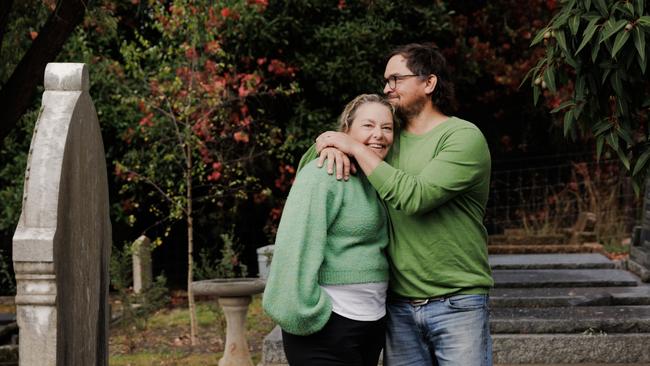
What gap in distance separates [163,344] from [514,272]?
3.75 meters

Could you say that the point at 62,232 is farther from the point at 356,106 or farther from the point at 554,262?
the point at 554,262

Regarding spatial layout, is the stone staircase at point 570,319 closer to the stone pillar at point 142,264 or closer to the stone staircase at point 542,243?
the stone staircase at point 542,243

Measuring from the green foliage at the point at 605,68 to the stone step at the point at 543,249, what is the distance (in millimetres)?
6997

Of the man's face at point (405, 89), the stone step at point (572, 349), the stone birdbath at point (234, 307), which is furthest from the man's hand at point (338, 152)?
the stone birdbath at point (234, 307)

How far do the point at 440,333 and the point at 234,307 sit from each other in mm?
4657

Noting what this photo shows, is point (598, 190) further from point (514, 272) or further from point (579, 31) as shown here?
point (579, 31)

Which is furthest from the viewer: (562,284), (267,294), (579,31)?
(562,284)

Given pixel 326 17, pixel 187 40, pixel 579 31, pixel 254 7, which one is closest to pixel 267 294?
pixel 579 31

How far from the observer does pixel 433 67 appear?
12.4 ft

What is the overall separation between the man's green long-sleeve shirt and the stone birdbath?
442cm

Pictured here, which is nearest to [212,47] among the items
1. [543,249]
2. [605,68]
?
[543,249]

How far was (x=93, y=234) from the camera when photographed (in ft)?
14.1

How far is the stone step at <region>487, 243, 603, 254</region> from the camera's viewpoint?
11977mm

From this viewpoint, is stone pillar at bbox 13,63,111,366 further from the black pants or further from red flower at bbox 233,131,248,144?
red flower at bbox 233,131,248,144
